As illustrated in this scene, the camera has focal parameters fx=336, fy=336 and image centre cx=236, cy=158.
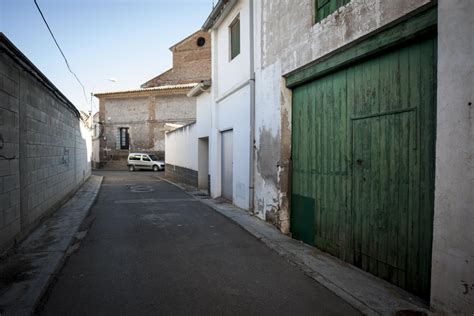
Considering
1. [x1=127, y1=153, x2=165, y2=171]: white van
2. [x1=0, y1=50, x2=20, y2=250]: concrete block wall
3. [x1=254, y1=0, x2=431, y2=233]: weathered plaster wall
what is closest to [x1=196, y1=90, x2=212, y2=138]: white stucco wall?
[x1=254, y1=0, x2=431, y2=233]: weathered plaster wall

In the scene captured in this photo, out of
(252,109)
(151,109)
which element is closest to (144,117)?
(151,109)

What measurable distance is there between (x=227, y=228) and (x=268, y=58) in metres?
3.64

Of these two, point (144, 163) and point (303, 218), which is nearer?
point (303, 218)

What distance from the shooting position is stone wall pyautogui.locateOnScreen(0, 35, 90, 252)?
191 inches

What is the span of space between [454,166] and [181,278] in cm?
309

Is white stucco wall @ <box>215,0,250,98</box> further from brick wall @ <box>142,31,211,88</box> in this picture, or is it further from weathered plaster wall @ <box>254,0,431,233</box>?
brick wall @ <box>142,31,211,88</box>

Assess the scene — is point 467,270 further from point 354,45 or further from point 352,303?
point 354,45

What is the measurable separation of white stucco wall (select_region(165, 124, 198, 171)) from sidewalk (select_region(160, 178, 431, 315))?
30.2ft

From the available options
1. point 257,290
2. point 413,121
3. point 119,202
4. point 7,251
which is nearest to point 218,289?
point 257,290

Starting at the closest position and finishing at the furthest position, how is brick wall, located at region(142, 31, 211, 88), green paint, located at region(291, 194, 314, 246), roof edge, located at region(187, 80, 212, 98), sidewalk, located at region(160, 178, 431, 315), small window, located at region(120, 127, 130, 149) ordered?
sidewalk, located at region(160, 178, 431, 315)
green paint, located at region(291, 194, 314, 246)
roof edge, located at region(187, 80, 212, 98)
small window, located at region(120, 127, 130, 149)
brick wall, located at region(142, 31, 211, 88)

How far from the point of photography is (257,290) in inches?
146

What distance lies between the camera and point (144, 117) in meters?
31.8

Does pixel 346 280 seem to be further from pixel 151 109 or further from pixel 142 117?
pixel 142 117

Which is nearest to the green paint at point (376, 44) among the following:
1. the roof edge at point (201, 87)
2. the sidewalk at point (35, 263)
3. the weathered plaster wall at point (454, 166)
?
the weathered plaster wall at point (454, 166)
